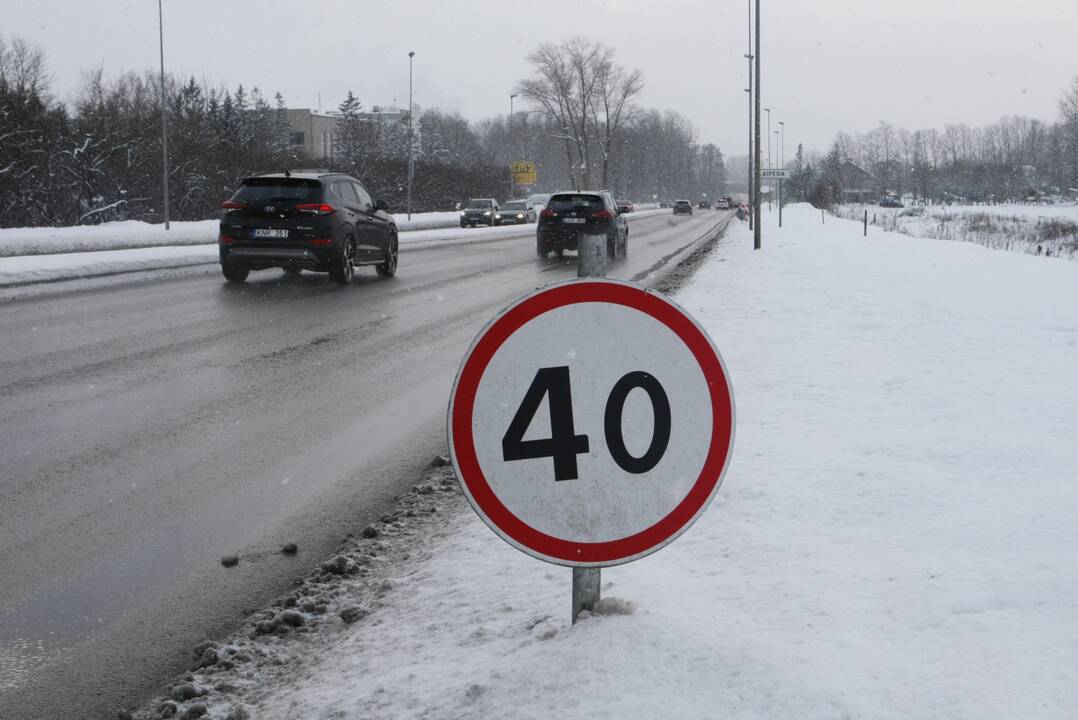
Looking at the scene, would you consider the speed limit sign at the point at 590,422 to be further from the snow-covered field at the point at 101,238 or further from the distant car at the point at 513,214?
the distant car at the point at 513,214

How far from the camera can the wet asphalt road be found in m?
3.50

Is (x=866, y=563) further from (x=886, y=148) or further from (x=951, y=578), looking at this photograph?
(x=886, y=148)

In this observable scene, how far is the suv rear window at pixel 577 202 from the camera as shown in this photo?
2422 cm

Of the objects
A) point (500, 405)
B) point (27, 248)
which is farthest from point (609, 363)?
point (27, 248)

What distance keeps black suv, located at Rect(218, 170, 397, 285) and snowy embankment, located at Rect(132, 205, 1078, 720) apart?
35.2ft

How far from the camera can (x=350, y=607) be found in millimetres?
3619

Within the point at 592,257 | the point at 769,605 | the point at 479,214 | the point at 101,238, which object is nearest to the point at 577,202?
the point at 101,238

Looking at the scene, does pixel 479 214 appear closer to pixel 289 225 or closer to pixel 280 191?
pixel 280 191

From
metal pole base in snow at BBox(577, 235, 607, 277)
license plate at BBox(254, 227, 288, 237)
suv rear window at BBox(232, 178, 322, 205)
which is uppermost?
suv rear window at BBox(232, 178, 322, 205)

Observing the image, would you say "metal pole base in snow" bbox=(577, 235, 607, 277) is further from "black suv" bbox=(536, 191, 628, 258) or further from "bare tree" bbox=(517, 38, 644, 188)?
"bare tree" bbox=(517, 38, 644, 188)

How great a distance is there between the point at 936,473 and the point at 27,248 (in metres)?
25.4

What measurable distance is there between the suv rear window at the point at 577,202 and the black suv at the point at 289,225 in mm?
8774

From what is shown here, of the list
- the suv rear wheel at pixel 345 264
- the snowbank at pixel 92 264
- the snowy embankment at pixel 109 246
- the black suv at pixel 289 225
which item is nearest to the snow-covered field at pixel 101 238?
the snowy embankment at pixel 109 246

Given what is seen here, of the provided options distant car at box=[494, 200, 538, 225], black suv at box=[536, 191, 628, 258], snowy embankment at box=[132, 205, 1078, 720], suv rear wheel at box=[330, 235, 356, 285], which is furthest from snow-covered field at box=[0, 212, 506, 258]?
snowy embankment at box=[132, 205, 1078, 720]
